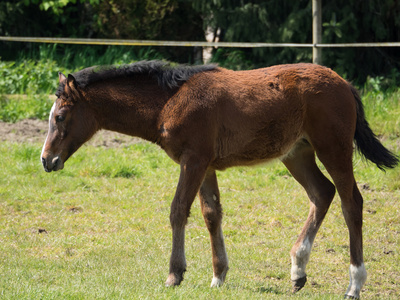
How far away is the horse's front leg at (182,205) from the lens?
18.8ft

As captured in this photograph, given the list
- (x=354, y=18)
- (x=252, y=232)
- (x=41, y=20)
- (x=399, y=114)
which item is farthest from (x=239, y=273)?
(x=41, y=20)

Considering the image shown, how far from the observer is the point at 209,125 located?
5.89 metres

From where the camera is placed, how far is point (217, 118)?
5961mm

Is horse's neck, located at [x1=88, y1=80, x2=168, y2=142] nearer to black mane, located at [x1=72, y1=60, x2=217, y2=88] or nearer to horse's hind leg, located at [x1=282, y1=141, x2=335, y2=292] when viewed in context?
black mane, located at [x1=72, y1=60, x2=217, y2=88]

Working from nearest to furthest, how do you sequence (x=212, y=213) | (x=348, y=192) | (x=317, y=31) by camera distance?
(x=348, y=192)
(x=212, y=213)
(x=317, y=31)

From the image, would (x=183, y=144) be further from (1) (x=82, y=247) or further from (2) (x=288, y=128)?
(1) (x=82, y=247)

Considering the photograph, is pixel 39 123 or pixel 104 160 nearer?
pixel 104 160

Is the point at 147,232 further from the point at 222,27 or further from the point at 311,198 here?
the point at 222,27

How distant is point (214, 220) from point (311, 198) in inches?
40.9

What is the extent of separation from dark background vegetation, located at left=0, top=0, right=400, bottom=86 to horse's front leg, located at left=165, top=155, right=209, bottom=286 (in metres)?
7.23

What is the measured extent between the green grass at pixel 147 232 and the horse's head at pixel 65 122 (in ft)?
3.62

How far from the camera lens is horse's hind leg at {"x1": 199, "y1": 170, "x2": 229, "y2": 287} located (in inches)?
243

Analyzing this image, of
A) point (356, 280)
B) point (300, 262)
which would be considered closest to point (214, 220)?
point (300, 262)

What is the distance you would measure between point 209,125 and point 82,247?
7.84 feet
